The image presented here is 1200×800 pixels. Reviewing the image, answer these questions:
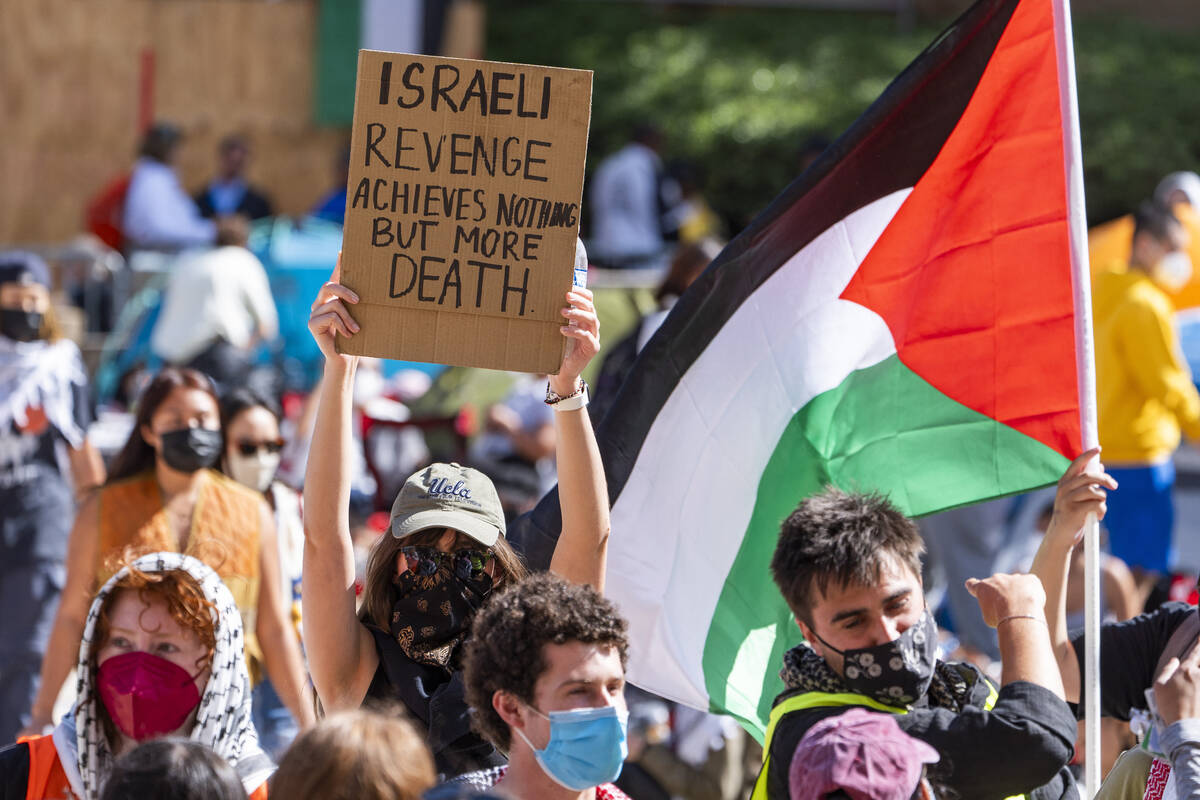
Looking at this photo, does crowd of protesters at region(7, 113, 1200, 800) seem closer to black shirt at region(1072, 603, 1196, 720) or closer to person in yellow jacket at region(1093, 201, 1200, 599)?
black shirt at region(1072, 603, 1196, 720)

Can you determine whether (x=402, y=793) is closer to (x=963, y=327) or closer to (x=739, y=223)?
(x=963, y=327)

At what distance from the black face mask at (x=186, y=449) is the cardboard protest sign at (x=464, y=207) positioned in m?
2.22

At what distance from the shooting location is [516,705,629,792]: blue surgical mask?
2.83m

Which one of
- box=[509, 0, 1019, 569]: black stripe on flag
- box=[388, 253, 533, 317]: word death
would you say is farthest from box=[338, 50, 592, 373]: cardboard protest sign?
box=[509, 0, 1019, 569]: black stripe on flag

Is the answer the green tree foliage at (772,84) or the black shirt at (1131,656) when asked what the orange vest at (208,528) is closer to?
the black shirt at (1131,656)

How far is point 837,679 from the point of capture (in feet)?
9.59

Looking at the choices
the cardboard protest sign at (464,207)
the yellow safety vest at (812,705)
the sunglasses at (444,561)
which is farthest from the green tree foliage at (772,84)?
the yellow safety vest at (812,705)

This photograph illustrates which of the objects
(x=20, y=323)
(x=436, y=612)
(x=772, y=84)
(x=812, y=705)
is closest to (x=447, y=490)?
(x=436, y=612)

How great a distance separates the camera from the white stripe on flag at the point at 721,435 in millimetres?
4160

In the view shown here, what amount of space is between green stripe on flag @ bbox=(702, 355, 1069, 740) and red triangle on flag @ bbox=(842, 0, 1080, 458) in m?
0.08

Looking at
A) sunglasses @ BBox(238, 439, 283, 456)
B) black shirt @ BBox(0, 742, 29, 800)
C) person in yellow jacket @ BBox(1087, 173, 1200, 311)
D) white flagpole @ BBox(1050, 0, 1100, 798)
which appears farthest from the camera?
person in yellow jacket @ BBox(1087, 173, 1200, 311)

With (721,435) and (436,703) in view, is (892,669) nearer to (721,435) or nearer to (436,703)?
(436,703)

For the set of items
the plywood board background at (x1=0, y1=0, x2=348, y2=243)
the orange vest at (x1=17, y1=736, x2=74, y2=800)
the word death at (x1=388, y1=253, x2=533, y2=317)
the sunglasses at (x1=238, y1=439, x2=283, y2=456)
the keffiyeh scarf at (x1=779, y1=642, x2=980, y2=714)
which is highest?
the plywood board background at (x1=0, y1=0, x2=348, y2=243)

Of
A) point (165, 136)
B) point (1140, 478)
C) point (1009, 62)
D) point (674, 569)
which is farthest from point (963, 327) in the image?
point (165, 136)
